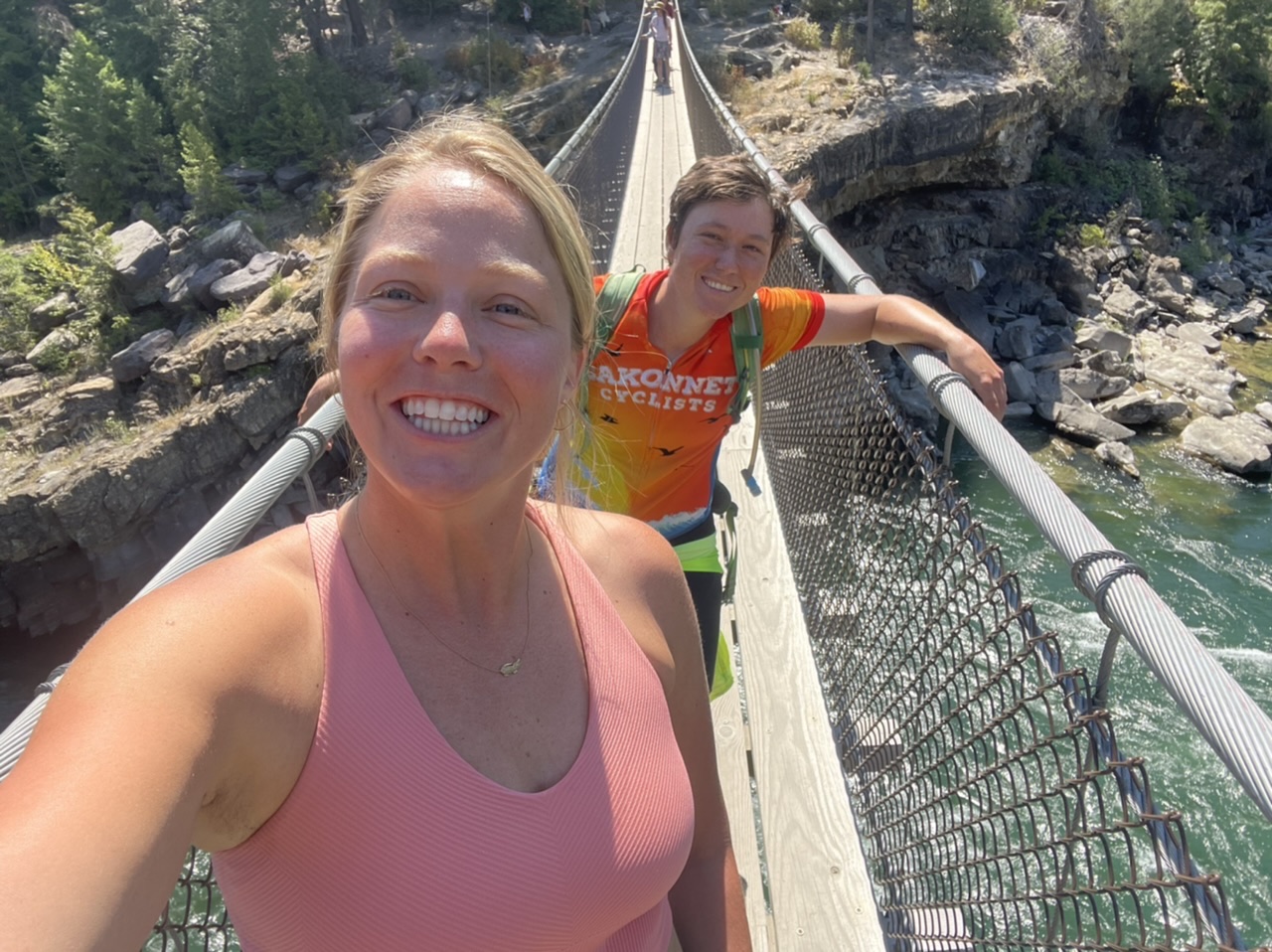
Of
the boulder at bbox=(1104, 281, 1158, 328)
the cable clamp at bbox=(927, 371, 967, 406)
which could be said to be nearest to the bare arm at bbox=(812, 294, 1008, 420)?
the cable clamp at bbox=(927, 371, 967, 406)

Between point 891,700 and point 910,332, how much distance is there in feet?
3.30

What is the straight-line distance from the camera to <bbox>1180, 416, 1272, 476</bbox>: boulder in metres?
12.1

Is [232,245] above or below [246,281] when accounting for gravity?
above

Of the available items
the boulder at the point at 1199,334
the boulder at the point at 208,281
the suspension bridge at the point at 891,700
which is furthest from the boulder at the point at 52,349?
the boulder at the point at 1199,334

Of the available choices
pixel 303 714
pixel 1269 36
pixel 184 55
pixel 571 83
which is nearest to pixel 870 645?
pixel 303 714

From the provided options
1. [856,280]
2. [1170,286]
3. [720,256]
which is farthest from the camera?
[1170,286]

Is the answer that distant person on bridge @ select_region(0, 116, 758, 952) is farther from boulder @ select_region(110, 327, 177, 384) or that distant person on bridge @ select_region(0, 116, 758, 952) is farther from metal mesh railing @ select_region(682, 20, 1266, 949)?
boulder @ select_region(110, 327, 177, 384)

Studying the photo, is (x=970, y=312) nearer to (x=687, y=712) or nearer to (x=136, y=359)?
(x=136, y=359)

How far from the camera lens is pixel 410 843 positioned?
899 mm

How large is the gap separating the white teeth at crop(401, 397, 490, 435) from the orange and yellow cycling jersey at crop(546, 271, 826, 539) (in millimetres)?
1127

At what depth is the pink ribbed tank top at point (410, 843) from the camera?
2.90 feet

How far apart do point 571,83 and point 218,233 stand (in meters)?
8.03

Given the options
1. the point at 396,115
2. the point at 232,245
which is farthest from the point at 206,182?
the point at 396,115

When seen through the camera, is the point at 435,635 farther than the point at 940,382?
No
